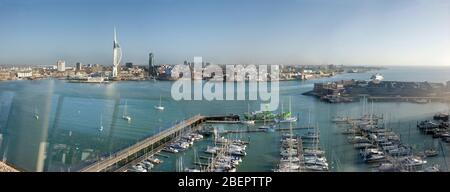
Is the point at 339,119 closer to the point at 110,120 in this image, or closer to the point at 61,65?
the point at 61,65

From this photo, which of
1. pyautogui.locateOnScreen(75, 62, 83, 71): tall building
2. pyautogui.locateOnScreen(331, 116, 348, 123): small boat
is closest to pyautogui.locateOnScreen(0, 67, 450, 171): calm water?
pyautogui.locateOnScreen(331, 116, 348, 123): small boat

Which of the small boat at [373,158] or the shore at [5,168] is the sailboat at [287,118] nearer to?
the small boat at [373,158]

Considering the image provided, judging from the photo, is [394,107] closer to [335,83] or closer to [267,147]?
[335,83]

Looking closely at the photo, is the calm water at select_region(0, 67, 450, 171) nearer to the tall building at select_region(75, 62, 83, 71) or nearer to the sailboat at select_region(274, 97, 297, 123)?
the sailboat at select_region(274, 97, 297, 123)

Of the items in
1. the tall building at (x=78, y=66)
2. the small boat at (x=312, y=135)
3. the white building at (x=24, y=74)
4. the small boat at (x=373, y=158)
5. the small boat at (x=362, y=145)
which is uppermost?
the tall building at (x=78, y=66)

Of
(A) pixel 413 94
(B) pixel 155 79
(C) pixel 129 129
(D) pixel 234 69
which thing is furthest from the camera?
(C) pixel 129 129

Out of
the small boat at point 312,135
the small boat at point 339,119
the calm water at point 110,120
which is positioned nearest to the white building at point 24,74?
the calm water at point 110,120

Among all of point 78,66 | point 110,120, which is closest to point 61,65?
point 78,66
